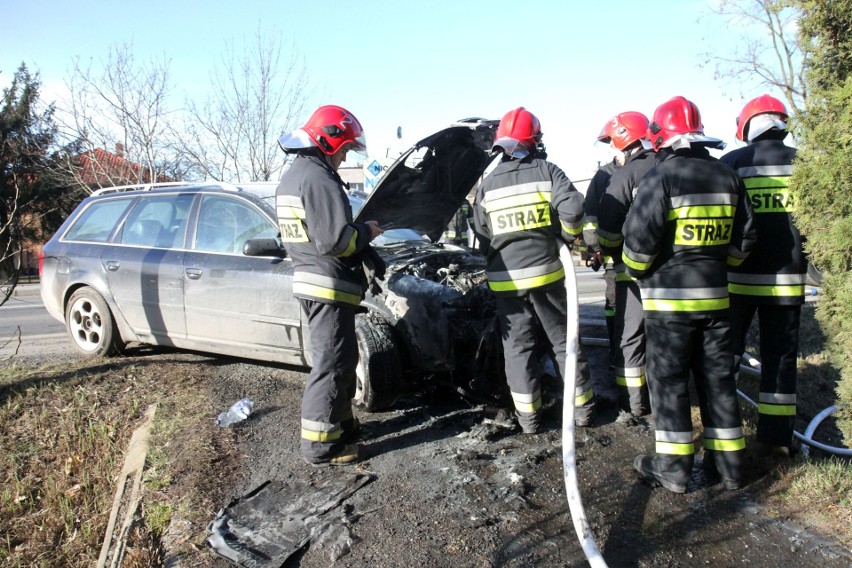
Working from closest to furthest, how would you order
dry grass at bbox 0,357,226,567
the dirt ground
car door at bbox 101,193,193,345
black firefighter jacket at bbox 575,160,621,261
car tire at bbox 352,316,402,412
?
1. the dirt ground
2. dry grass at bbox 0,357,226,567
3. car tire at bbox 352,316,402,412
4. black firefighter jacket at bbox 575,160,621,261
5. car door at bbox 101,193,193,345

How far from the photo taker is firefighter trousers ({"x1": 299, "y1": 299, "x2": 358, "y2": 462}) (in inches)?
138

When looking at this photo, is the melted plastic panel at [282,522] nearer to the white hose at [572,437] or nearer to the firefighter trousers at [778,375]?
the white hose at [572,437]

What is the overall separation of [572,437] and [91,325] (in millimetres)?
5130

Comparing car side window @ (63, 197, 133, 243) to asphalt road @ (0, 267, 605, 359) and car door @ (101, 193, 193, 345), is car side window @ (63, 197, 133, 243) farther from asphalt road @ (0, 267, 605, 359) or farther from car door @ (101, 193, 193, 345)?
asphalt road @ (0, 267, 605, 359)

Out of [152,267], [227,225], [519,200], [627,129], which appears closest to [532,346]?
[519,200]

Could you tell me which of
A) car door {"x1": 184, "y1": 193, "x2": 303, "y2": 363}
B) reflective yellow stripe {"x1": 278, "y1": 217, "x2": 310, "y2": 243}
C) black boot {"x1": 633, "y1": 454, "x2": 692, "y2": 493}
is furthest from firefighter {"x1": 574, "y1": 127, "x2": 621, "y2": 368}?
car door {"x1": 184, "y1": 193, "x2": 303, "y2": 363}

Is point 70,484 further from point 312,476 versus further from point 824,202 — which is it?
point 824,202

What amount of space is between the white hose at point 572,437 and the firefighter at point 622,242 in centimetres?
45

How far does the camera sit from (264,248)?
469 cm

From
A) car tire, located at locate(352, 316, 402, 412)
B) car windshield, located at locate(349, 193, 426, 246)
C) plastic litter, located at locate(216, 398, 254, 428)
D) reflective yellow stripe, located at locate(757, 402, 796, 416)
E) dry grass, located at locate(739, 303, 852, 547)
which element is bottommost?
dry grass, located at locate(739, 303, 852, 547)

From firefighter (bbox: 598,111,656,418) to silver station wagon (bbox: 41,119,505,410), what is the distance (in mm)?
872

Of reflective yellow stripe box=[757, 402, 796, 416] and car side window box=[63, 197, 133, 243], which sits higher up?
car side window box=[63, 197, 133, 243]

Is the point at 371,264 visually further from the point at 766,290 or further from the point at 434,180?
the point at 766,290

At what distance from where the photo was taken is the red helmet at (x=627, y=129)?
173 inches
